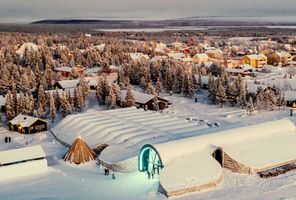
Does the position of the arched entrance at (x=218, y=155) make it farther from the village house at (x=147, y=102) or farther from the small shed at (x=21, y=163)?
the village house at (x=147, y=102)

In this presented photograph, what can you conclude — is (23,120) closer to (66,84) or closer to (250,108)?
(66,84)

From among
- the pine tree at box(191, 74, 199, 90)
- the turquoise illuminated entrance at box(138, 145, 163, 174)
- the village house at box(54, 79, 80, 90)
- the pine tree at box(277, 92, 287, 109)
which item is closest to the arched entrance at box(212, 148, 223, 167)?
the turquoise illuminated entrance at box(138, 145, 163, 174)

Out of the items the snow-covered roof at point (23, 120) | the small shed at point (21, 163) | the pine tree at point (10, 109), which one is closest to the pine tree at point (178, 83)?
the pine tree at point (10, 109)

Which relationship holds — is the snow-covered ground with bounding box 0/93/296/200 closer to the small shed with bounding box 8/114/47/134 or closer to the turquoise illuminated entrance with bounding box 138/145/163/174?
the turquoise illuminated entrance with bounding box 138/145/163/174

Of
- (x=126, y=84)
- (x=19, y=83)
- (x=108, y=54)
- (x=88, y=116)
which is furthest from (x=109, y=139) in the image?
(x=108, y=54)

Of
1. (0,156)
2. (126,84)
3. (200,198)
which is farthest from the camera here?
(126,84)

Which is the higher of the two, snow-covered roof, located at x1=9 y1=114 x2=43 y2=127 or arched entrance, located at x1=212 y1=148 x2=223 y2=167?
arched entrance, located at x1=212 y1=148 x2=223 y2=167

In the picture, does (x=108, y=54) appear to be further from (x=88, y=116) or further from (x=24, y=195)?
(x=24, y=195)
